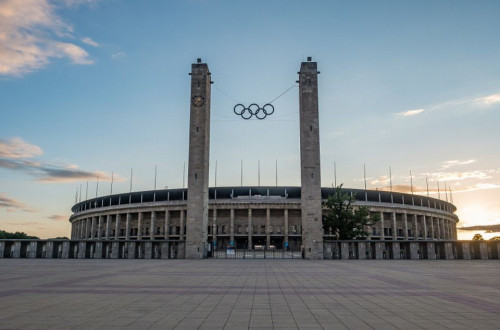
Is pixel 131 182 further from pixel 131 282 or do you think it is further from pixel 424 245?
pixel 131 282

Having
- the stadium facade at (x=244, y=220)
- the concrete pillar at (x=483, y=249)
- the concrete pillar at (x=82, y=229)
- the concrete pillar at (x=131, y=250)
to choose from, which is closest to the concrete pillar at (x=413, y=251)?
the stadium facade at (x=244, y=220)

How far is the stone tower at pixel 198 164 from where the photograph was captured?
44812mm

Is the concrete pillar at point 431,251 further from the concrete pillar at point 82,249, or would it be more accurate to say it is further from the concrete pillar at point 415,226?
the concrete pillar at point 415,226

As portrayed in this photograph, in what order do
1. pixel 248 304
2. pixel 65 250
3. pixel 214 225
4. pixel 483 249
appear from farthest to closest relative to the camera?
pixel 214 225
pixel 65 250
pixel 483 249
pixel 248 304

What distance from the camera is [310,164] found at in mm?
45188

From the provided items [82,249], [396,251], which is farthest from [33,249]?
[396,251]

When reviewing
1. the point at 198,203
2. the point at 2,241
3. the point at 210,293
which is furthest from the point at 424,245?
the point at 2,241

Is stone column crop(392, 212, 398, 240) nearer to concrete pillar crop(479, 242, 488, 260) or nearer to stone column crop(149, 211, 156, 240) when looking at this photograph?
concrete pillar crop(479, 242, 488, 260)

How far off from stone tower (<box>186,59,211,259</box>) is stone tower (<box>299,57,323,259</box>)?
475 inches

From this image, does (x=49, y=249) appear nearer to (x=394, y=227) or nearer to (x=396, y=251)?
(x=396, y=251)

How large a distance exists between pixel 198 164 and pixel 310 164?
13770 millimetres

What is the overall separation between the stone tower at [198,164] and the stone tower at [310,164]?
12.1 metres

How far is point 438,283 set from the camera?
59.0 ft

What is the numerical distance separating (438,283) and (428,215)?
96618 millimetres
